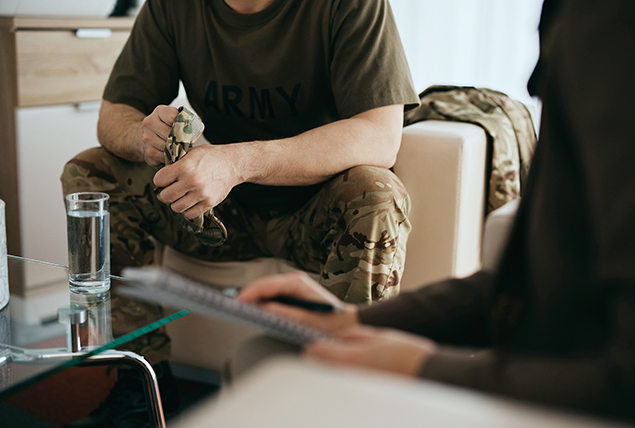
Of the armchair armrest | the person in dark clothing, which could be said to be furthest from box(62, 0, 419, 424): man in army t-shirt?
the person in dark clothing

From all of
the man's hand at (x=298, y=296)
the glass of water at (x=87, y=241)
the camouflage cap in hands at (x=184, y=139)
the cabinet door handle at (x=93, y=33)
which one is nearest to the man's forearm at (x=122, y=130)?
the camouflage cap in hands at (x=184, y=139)

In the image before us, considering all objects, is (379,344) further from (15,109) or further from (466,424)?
(15,109)

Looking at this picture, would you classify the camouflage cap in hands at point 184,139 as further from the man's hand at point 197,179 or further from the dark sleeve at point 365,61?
the dark sleeve at point 365,61

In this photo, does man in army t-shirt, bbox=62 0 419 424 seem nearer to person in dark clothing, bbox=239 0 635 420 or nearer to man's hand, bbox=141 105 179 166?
man's hand, bbox=141 105 179 166

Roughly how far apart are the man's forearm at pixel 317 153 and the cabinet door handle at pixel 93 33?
44.8 inches

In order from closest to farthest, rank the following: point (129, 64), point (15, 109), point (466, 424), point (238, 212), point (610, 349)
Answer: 1. point (466, 424)
2. point (610, 349)
3. point (238, 212)
4. point (129, 64)
5. point (15, 109)

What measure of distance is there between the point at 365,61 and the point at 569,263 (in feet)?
2.79

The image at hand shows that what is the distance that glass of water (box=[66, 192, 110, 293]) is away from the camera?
929mm

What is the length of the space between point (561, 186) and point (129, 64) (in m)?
1.21

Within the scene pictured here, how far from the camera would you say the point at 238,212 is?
131cm

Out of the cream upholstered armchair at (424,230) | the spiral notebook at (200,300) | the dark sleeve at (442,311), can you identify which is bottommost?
the cream upholstered armchair at (424,230)

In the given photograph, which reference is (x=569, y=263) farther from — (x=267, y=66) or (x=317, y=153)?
(x=267, y=66)

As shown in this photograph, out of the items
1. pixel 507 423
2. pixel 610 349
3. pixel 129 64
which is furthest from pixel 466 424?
pixel 129 64

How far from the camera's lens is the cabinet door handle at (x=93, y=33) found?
6.46 feet
